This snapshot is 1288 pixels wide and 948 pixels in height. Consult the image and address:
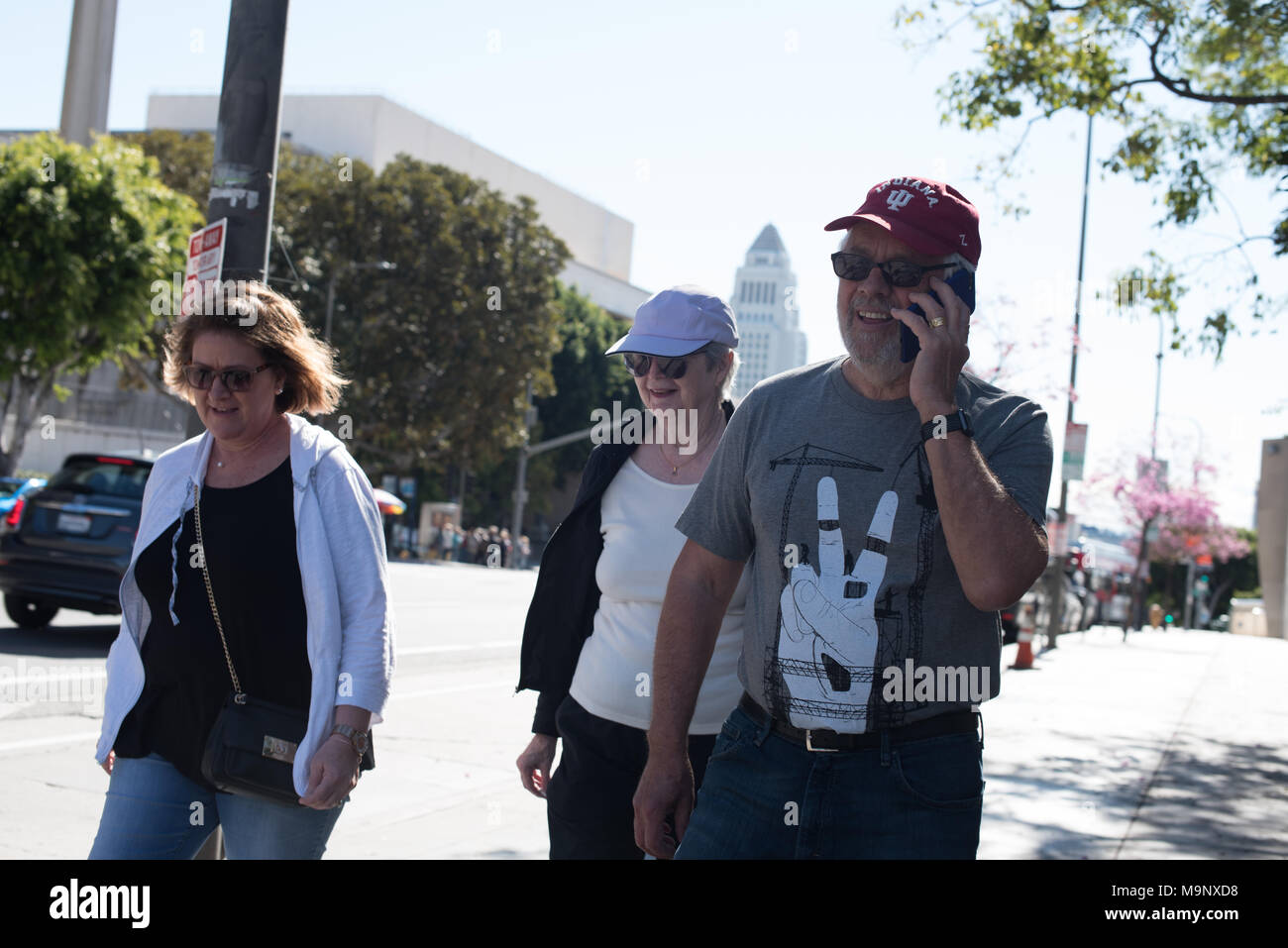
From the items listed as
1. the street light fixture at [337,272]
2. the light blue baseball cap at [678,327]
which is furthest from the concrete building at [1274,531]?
the light blue baseball cap at [678,327]

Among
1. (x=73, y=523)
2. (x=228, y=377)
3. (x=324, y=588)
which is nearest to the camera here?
(x=324, y=588)

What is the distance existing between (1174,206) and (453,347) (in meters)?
28.1

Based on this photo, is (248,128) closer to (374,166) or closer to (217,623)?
(217,623)

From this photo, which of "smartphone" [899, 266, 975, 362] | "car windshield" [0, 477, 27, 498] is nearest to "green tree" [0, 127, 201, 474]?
"car windshield" [0, 477, 27, 498]

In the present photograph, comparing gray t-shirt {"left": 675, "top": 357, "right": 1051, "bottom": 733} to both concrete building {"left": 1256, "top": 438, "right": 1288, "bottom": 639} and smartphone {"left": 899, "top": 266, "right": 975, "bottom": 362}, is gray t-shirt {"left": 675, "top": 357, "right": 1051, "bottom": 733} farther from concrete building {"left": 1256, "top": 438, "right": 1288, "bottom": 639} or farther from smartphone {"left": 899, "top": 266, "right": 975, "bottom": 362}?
concrete building {"left": 1256, "top": 438, "right": 1288, "bottom": 639}

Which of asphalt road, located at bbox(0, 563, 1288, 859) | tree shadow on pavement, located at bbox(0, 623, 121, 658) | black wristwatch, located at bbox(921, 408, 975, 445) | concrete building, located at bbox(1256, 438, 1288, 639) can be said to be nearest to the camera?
black wristwatch, located at bbox(921, 408, 975, 445)

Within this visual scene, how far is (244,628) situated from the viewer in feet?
9.28

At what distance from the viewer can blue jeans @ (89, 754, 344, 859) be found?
278cm

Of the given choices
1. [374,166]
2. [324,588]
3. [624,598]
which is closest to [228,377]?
[324,588]

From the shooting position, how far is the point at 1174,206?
13.1m

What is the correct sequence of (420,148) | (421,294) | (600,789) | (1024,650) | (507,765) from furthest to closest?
(420,148) < (421,294) < (1024,650) < (507,765) < (600,789)

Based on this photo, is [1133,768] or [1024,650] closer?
[1133,768]

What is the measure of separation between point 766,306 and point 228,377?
164m

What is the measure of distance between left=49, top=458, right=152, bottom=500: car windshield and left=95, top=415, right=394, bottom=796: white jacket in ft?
30.4
